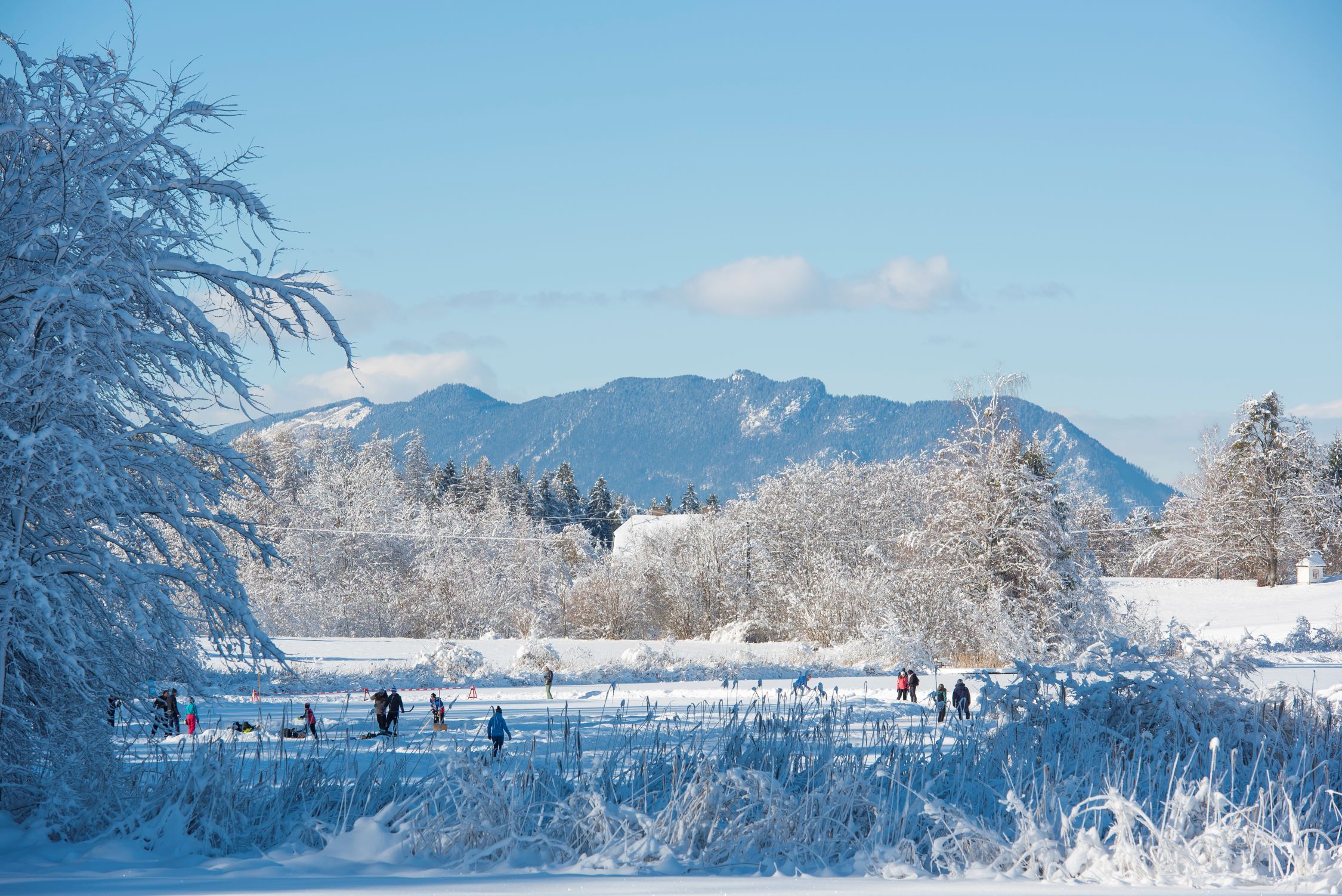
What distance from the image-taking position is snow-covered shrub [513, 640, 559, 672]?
34656 millimetres

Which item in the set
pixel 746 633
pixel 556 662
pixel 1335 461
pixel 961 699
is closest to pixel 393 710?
pixel 961 699

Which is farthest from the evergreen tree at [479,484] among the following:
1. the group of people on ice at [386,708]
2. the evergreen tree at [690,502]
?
the group of people on ice at [386,708]

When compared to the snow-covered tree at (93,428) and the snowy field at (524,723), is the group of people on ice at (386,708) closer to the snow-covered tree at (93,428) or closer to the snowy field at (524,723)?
the snowy field at (524,723)

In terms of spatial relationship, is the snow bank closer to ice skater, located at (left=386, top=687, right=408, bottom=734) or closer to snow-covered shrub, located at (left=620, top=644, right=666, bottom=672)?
snow-covered shrub, located at (left=620, top=644, right=666, bottom=672)

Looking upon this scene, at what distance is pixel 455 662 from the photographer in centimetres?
3391

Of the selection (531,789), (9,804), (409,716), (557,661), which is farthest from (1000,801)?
(557,661)

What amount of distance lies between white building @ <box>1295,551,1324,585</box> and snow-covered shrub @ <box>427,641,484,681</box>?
3687 cm

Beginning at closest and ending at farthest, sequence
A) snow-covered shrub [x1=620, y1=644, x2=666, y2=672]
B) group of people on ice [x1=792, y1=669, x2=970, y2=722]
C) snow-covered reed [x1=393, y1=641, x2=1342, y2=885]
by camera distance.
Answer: snow-covered reed [x1=393, y1=641, x2=1342, y2=885], group of people on ice [x1=792, y1=669, x2=970, y2=722], snow-covered shrub [x1=620, y1=644, x2=666, y2=672]

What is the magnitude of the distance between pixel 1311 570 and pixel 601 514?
187 feet

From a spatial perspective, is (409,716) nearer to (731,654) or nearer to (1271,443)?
(731,654)

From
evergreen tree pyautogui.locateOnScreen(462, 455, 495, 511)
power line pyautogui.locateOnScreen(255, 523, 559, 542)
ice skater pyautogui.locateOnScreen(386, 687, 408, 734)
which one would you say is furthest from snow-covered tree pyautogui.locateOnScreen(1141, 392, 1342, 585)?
evergreen tree pyautogui.locateOnScreen(462, 455, 495, 511)

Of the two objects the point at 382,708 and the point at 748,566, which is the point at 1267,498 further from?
the point at 382,708

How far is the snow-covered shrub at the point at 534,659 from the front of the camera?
3466 centimetres

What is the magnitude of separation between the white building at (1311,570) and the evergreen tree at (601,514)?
Answer: 176ft
